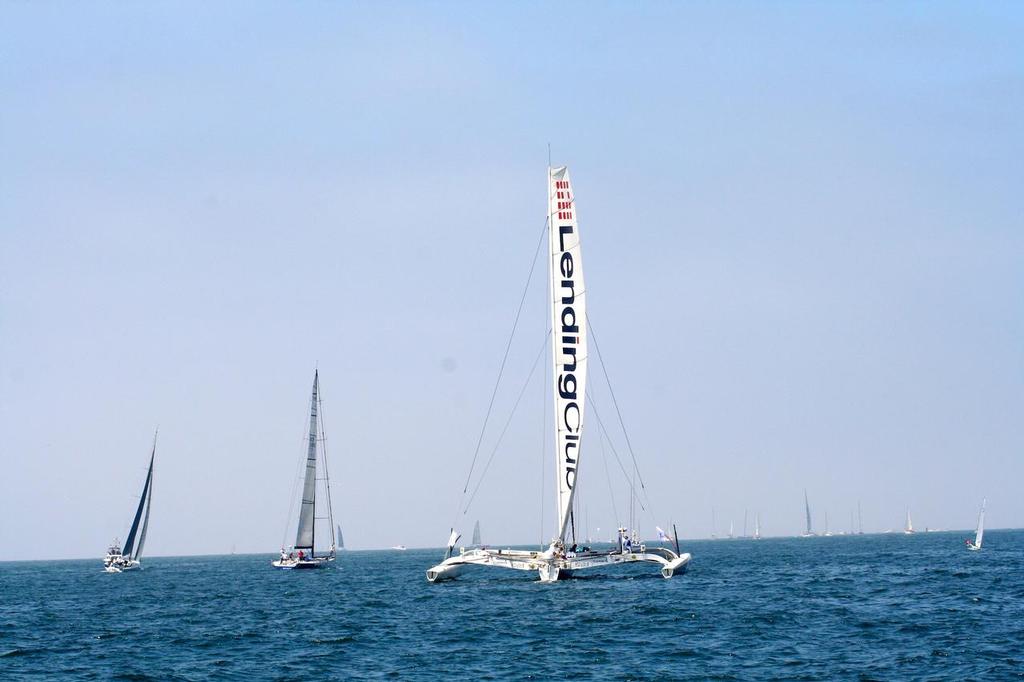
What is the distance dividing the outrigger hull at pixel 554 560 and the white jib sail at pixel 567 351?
2.59 metres

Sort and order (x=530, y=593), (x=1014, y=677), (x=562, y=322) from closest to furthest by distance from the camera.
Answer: (x=1014, y=677), (x=530, y=593), (x=562, y=322)

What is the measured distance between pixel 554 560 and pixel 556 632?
19.6 m

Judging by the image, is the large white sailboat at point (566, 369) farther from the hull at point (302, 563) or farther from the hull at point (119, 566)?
the hull at point (119, 566)

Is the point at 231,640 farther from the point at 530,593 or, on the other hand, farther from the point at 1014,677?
the point at 1014,677

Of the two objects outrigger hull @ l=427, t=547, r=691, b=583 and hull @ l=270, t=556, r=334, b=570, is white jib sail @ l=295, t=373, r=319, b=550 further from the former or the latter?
outrigger hull @ l=427, t=547, r=691, b=583

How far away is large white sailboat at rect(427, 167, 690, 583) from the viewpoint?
196 feet

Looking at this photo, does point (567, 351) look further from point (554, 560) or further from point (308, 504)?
point (308, 504)

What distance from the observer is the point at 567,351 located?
200ft

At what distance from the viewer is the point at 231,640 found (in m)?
38.8

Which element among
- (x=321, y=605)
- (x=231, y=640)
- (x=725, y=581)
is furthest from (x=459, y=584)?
(x=231, y=640)

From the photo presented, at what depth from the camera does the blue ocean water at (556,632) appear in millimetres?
30391

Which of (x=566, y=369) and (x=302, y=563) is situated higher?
(x=566, y=369)

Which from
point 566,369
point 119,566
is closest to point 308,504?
point 119,566

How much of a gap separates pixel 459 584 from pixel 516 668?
1366 inches
